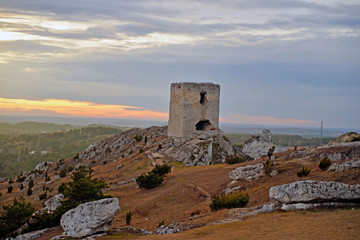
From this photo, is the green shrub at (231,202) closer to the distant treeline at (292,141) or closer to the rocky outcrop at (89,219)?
the rocky outcrop at (89,219)

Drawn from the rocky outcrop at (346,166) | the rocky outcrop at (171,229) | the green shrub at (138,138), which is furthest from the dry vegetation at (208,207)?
the green shrub at (138,138)

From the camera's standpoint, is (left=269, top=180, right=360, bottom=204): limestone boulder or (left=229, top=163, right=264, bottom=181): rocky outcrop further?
(left=229, top=163, right=264, bottom=181): rocky outcrop

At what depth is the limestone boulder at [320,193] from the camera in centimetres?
1141

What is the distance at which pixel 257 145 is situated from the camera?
33.7 meters

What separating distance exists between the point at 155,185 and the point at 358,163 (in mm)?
12948

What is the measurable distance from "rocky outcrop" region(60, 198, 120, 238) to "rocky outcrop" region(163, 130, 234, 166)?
1785 centimetres

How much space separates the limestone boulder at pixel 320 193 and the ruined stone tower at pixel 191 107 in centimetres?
2331

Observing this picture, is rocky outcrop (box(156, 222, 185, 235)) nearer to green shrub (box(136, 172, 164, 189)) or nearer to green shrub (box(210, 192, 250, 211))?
green shrub (box(210, 192, 250, 211))

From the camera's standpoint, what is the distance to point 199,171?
25.5m

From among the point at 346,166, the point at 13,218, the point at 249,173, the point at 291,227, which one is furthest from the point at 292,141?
the point at 291,227

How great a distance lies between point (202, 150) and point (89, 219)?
20.0 meters

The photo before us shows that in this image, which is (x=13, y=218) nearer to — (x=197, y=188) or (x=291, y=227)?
(x=197, y=188)

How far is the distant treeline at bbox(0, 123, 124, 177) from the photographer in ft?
296

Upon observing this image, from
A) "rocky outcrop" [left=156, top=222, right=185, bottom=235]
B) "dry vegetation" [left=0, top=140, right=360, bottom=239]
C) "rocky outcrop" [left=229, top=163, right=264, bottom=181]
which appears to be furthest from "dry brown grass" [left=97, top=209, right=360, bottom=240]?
"rocky outcrop" [left=229, top=163, right=264, bottom=181]
